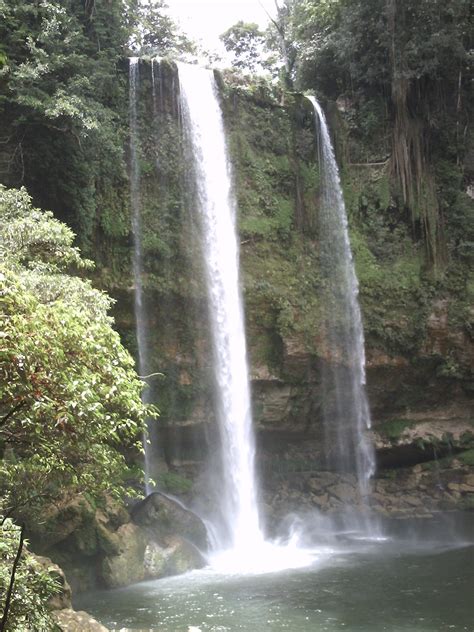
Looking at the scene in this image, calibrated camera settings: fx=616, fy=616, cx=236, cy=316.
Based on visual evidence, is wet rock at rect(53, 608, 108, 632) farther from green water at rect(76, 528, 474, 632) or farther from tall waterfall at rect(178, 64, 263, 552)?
tall waterfall at rect(178, 64, 263, 552)

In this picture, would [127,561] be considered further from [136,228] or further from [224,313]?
[136,228]

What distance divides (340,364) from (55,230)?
10.6 m

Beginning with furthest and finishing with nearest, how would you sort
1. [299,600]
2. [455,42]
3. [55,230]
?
[455,42]
[299,600]
[55,230]

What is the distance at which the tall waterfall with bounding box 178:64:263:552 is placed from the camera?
15.8 metres

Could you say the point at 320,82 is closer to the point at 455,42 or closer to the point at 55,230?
the point at 455,42

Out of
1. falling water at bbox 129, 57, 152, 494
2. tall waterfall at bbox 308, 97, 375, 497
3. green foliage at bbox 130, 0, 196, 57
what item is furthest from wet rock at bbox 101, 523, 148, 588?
green foliage at bbox 130, 0, 196, 57

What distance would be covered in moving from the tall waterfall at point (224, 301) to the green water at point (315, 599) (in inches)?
129

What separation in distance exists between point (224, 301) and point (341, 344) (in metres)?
3.82

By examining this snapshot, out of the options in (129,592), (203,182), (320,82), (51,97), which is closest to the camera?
(129,592)

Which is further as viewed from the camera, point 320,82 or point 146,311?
point 320,82

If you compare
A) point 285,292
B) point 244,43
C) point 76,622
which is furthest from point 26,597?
point 244,43

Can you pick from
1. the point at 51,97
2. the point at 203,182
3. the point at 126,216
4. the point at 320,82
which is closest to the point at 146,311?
the point at 126,216

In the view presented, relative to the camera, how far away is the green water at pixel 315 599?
8750mm

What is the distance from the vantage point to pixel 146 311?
52.2 feet
